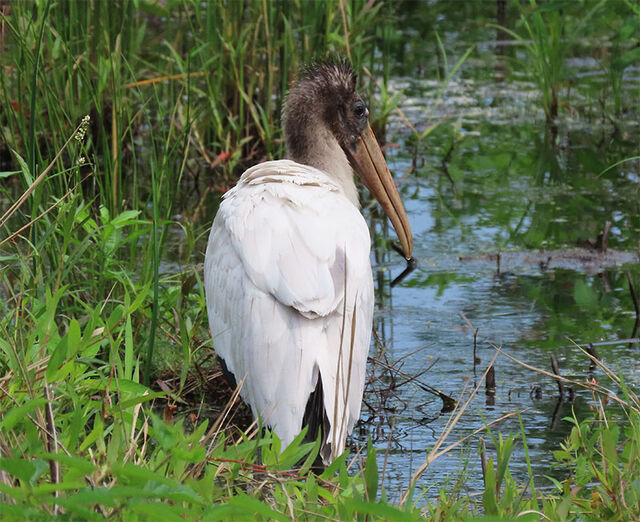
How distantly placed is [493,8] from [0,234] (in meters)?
7.49

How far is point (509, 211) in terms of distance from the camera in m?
7.05

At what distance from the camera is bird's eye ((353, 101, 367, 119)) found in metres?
5.46

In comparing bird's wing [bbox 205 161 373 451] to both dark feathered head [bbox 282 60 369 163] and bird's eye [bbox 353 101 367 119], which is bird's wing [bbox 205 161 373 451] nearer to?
dark feathered head [bbox 282 60 369 163]

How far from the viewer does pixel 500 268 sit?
6109 millimetres

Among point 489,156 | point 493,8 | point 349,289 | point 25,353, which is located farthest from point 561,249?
point 493,8

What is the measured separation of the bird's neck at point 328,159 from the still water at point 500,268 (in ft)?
2.19

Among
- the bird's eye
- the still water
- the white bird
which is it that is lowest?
the still water

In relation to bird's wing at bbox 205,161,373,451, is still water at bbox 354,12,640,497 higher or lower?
lower

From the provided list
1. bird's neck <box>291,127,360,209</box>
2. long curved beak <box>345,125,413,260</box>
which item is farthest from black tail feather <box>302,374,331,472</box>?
long curved beak <box>345,125,413,260</box>

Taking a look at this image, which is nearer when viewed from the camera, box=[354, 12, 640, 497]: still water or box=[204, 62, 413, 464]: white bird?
box=[204, 62, 413, 464]: white bird

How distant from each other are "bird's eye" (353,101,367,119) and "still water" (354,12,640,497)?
879 millimetres

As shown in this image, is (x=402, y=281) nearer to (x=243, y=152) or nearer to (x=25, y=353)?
(x=243, y=152)

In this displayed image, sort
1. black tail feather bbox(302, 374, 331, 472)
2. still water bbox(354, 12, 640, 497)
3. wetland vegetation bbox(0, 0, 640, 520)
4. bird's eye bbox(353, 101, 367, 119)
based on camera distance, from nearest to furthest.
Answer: wetland vegetation bbox(0, 0, 640, 520) → black tail feather bbox(302, 374, 331, 472) → still water bbox(354, 12, 640, 497) → bird's eye bbox(353, 101, 367, 119)

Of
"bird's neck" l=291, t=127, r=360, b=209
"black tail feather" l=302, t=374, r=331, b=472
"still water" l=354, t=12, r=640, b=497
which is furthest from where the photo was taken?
"bird's neck" l=291, t=127, r=360, b=209
